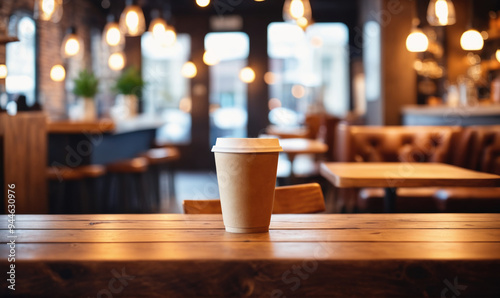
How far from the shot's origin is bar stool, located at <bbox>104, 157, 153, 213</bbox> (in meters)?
5.59

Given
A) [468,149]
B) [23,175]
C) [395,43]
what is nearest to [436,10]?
[468,149]

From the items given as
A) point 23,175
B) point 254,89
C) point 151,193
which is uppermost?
point 254,89

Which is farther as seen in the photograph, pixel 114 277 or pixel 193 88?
pixel 193 88

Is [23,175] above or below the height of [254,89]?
below

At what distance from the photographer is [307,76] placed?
1557 cm

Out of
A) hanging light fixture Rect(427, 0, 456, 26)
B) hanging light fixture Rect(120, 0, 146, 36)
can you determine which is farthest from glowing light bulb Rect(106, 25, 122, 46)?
hanging light fixture Rect(427, 0, 456, 26)

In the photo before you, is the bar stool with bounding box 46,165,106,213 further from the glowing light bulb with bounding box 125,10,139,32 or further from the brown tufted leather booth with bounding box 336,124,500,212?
the brown tufted leather booth with bounding box 336,124,500,212

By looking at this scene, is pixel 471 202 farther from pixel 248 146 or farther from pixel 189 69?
pixel 189 69

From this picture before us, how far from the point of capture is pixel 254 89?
11.4 metres

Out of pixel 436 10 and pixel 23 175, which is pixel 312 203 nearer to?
pixel 23 175

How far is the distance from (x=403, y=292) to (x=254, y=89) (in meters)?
10.5

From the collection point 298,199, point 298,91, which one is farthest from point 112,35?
point 298,91

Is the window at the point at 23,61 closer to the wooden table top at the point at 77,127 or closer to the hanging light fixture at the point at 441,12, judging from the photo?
the wooden table top at the point at 77,127

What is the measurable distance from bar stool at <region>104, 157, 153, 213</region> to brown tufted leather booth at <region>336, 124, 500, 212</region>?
7.24 ft
